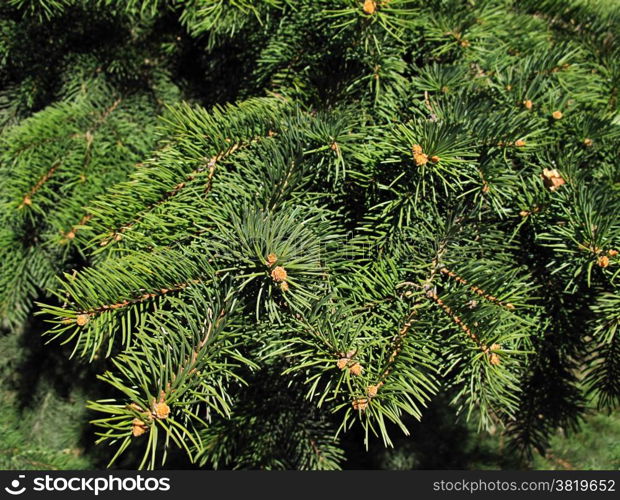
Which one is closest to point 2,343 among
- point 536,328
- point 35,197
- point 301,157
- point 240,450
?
point 35,197

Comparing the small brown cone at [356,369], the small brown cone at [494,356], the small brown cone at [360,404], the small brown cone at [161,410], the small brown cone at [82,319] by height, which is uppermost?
the small brown cone at [494,356]

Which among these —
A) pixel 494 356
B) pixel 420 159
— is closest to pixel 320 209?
pixel 420 159

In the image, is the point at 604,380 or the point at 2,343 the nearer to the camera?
the point at 604,380

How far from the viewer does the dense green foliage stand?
21.4 inches

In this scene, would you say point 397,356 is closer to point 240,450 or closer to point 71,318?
point 71,318

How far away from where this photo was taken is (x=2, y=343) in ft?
5.16

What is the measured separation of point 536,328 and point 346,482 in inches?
17.5

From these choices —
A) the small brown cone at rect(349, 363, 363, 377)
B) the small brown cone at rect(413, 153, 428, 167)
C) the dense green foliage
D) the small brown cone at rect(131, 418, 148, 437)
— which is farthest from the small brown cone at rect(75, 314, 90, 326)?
the small brown cone at rect(413, 153, 428, 167)

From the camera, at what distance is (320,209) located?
2.01 feet

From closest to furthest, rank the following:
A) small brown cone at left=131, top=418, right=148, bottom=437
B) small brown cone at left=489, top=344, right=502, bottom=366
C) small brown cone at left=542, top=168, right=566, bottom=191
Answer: small brown cone at left=131, top=418, right=148, bottom=437 → small brown cone at left=489, top=344, right=502, bottom=366 → small brown cone at left=542, top=168, right=566, bottom=191

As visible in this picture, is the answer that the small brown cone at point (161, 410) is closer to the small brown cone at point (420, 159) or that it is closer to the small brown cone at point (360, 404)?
the small brown cone at point (360, 404)

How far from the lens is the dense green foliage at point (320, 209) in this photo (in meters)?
0.54

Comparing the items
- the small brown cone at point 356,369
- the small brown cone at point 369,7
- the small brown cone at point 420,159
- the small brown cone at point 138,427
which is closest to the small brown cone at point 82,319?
the small brown cone at point 138,427

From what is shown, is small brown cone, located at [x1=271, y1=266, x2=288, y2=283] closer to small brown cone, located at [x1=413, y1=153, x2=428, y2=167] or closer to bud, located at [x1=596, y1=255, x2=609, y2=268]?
small brown cone, located at [x1=413, y1=153, x2=428, y2=167]
